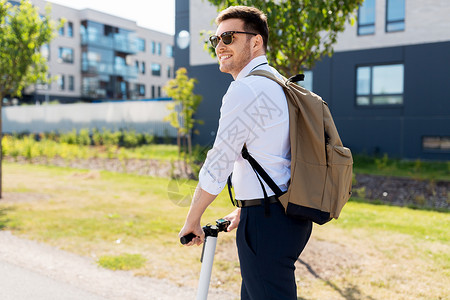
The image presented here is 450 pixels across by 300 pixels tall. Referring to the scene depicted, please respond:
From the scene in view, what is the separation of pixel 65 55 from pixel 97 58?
132 inches

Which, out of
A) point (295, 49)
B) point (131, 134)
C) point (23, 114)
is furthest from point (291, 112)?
point (23, 114)

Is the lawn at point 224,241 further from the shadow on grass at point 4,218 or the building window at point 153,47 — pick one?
the building window at point 153,47

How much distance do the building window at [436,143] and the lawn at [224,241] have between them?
29.9ft

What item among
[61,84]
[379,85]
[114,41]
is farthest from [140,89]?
[379,85]

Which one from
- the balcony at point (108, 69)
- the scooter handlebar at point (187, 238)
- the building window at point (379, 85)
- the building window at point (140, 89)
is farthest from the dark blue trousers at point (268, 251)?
the building window at point (140, 89)

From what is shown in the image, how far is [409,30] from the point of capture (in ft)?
53.7

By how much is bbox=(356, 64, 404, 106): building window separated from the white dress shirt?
16146 mm

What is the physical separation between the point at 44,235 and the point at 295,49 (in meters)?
4.21

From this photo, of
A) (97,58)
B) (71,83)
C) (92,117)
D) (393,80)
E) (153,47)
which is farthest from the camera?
(153,47)

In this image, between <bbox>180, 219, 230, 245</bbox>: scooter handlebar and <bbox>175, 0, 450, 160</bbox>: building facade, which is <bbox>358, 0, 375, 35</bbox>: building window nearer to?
<bbox>175, 0, 450, 160</bbox>: building facade

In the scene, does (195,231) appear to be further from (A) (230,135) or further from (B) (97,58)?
(B) (97,58)

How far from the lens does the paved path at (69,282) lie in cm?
393

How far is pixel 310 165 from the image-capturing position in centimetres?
202

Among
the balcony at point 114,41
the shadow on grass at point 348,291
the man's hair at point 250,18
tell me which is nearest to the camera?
the man's hair at point 250,18
